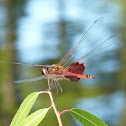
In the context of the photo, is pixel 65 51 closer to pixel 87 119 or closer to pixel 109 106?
pixel 109 106

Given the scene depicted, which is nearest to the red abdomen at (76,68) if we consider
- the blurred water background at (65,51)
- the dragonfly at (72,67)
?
the dragonfly at (72,67)

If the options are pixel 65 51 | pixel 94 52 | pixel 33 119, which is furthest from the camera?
pixel 65 51

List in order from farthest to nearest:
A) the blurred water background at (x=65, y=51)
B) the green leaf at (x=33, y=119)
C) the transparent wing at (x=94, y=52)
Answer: the blurred water background at (x=65, y=51) → the transparent wing at (x=94, y=52) → the green leaf at (x=33, y=119)

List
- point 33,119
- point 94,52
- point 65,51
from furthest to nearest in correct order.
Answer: point 65,51 → point 94,52 → point 33,119

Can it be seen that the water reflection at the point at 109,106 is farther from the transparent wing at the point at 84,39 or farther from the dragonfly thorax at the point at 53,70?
the dragonfly thorax at the point at 53,70

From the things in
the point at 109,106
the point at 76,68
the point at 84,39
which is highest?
the point at 84,39

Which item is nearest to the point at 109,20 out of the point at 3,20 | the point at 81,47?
the point at 3,20

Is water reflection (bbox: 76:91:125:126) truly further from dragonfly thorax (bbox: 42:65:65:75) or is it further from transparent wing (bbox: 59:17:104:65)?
dragonfly thorax (bbox: 42:65:65:75)

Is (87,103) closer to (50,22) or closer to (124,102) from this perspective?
(124,102)

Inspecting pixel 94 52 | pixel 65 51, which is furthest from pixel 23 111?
pixel 65 51

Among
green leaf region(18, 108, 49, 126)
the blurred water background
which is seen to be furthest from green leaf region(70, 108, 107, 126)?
the blurred water background

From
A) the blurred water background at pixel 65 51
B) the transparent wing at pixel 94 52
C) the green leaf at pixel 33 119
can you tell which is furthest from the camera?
the blurred water background at pixel 65 51
